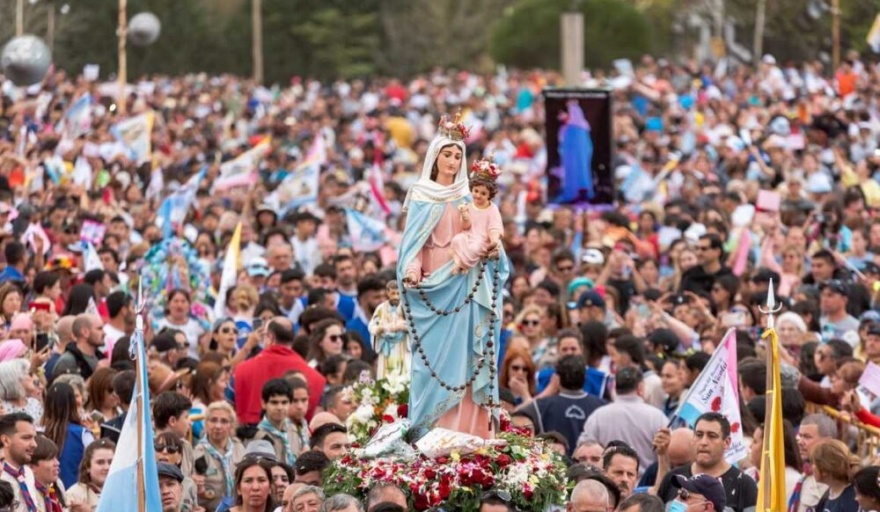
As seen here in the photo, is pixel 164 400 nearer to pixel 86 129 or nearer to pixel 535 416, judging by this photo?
pixel 535 416

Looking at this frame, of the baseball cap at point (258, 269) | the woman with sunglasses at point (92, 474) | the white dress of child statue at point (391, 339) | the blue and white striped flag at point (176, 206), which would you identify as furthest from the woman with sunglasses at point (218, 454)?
the blue and white striped flag at point (176, 206)

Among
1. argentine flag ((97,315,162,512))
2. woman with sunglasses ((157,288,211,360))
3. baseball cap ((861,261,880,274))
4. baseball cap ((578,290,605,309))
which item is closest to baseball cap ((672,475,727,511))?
argentine flag ((97,315,162,512))

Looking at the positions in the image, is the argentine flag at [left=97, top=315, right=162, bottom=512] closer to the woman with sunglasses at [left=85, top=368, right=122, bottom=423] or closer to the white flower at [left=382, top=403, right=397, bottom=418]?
the white flower at [left=382, top=403, right=397, bottom=418]

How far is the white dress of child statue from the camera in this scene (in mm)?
14516

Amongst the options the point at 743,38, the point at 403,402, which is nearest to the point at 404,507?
the point at 403,402

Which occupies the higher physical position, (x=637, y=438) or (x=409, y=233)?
(x=409, y=233)

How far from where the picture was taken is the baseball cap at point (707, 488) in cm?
1223

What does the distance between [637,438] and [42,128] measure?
62.9 feet

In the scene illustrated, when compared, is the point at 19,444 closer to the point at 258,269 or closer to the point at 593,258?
the point at 258,269

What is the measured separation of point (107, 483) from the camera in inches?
479

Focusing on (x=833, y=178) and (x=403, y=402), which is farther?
(x=833, y=178)

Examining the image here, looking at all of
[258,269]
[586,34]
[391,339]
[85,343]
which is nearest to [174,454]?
[391,339]

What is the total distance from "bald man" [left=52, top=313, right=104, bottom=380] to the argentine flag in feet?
13.9

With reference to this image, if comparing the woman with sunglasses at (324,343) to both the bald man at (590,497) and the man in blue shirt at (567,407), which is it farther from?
the bald man at (590,497)
